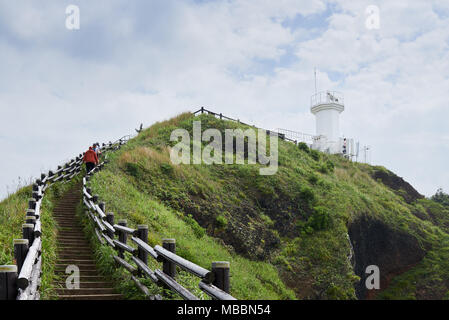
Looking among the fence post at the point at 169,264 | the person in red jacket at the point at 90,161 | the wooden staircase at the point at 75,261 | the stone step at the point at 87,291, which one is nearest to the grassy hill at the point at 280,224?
the person in red jacket at the point at 90,161

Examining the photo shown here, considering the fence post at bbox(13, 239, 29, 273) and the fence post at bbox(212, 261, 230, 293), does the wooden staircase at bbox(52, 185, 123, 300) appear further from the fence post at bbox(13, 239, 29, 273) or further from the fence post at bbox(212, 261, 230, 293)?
the fence post at bbox(212, 261, 230, 293)

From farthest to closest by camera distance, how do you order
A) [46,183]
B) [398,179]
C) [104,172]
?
[398,179]
[104,172]
[46,183]

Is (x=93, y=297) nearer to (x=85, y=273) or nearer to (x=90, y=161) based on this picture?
(x=85, y=273)

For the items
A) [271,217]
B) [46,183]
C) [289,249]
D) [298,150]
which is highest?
[298,150]

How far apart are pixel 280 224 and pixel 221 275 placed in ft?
61.9

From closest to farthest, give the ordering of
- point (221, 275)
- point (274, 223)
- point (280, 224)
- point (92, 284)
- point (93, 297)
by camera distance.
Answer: point (221, 275) → point (93, 297) → point (92, 284) → point (274, 223) → point (280, 224)

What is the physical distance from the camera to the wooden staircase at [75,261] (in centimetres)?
693

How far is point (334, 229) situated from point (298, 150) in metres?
13.4

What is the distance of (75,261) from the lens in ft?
28.9

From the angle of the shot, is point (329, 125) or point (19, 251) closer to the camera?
point (19, 251)

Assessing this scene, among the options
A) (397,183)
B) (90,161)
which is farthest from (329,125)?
(90,161)
